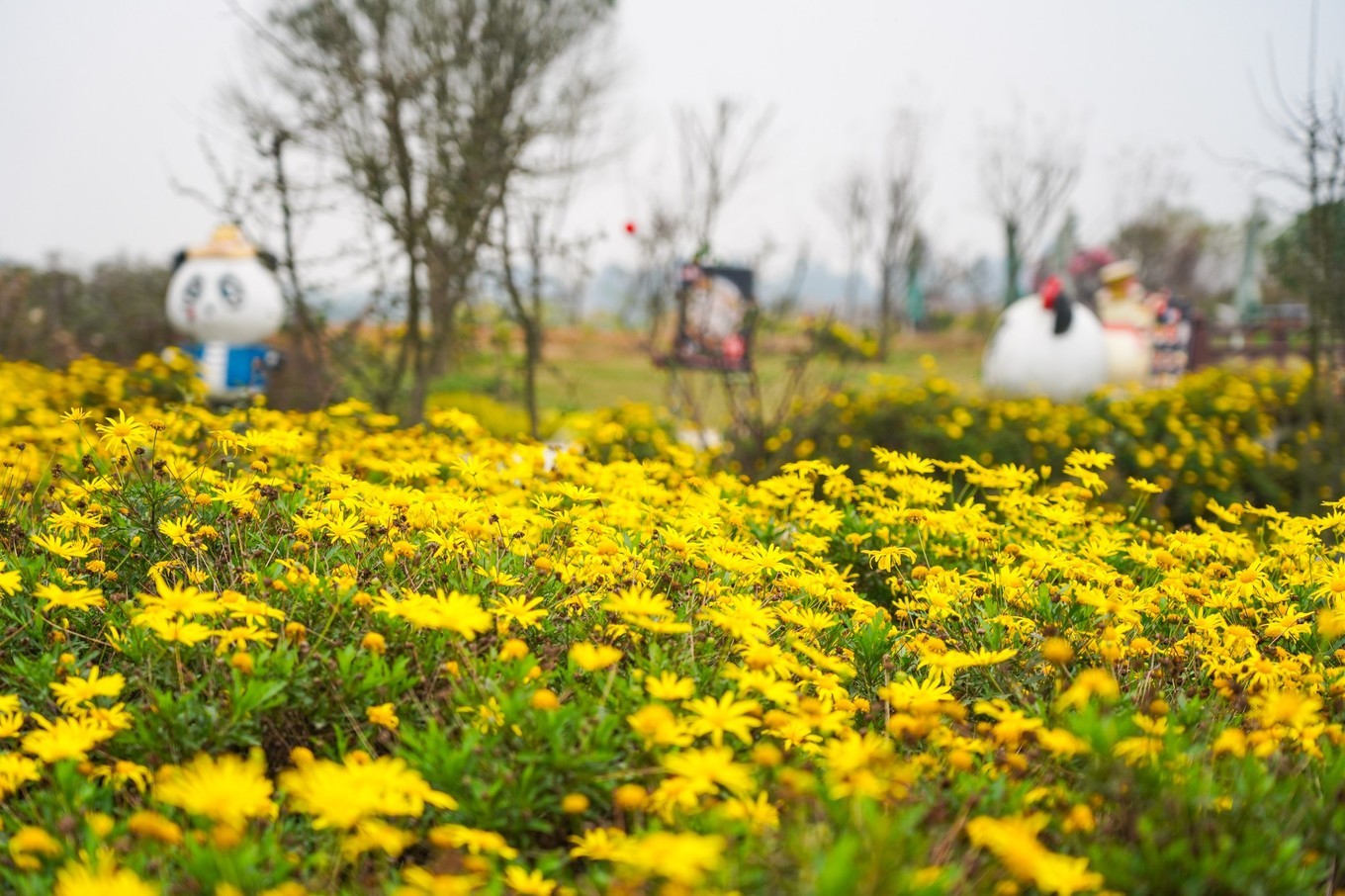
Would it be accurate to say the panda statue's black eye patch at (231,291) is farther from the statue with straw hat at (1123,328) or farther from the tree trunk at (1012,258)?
the tree trunk at (1012,258)

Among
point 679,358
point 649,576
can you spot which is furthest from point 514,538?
point 679,358

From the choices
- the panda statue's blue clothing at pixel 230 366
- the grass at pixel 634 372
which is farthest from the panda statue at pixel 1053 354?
the panda statue's blue clothing at pixel 230 366

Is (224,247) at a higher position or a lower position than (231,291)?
higher

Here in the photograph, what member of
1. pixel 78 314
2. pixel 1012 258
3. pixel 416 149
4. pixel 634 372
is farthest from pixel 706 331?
pixel 1012 258

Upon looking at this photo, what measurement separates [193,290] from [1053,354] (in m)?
6.90

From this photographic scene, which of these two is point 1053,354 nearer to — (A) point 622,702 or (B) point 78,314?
(A) point 622,702

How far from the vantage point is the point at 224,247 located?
8.55 metres

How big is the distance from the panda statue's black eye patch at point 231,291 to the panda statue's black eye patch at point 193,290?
0.18 m

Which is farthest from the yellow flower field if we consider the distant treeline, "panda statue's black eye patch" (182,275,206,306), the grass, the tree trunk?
the tree trunk

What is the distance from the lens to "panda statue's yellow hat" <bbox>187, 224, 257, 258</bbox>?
847 centimetres

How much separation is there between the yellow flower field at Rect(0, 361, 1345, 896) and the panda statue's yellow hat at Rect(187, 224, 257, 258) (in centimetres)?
584

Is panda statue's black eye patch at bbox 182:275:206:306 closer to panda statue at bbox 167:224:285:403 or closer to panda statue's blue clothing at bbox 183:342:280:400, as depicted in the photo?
panda statue at bbox 167:224:285:403

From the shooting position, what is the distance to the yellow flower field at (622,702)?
52.3 inches

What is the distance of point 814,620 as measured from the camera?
6.75 ft
